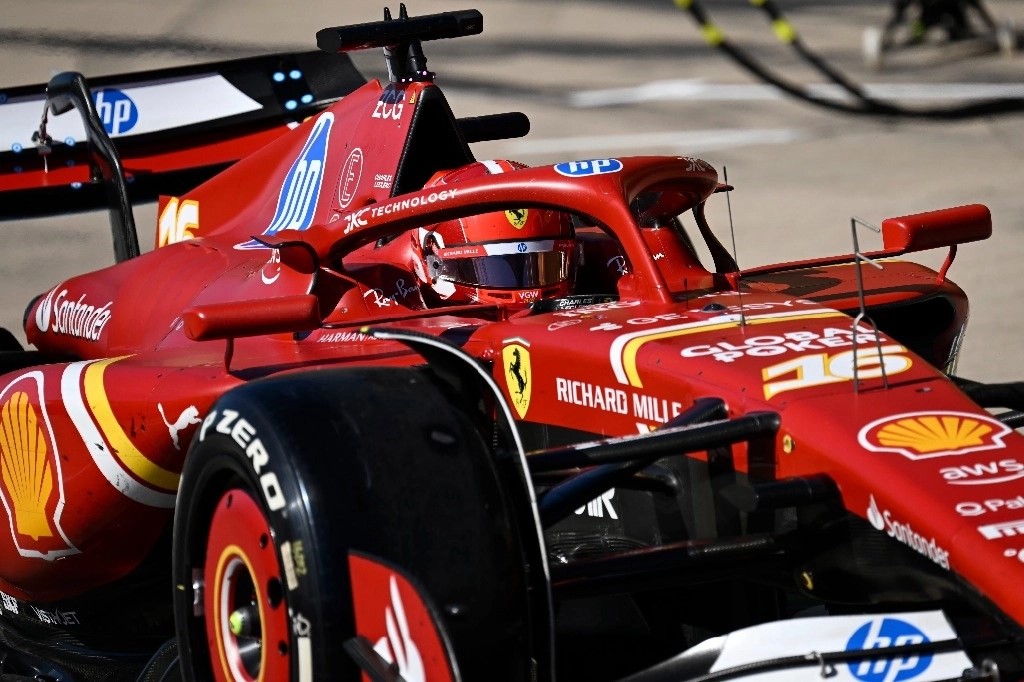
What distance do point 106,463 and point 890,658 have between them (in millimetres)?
2103

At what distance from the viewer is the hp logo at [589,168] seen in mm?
3879

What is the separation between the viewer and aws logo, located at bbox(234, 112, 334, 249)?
193 inches

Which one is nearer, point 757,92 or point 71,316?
point 71,316

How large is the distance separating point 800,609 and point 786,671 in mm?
1090

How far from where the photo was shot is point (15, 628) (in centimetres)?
455

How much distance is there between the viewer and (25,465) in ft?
13.4

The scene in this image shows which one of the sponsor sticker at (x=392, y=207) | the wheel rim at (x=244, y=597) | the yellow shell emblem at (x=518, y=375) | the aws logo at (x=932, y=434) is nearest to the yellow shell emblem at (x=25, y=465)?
the sponsor sticker at (x=392, y=207)

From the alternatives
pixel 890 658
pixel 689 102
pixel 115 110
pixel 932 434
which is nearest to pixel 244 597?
pixel 890 658

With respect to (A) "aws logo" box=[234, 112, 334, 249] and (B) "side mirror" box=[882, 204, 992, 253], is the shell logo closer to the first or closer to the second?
(B) "side mirror" box=[882, 204, 992, 253]

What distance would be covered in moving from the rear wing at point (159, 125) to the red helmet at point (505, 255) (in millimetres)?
2220

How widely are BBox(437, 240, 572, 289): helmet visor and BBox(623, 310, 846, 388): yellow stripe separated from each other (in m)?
0.98

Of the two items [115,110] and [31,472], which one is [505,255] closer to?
[31,472]

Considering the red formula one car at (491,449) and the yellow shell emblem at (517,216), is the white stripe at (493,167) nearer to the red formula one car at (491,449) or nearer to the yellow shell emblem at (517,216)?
the red formula one car at (491,449)

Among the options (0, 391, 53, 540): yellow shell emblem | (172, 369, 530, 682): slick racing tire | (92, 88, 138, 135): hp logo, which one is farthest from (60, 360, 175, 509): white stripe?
(92, 88, 138, 135): hp logo
